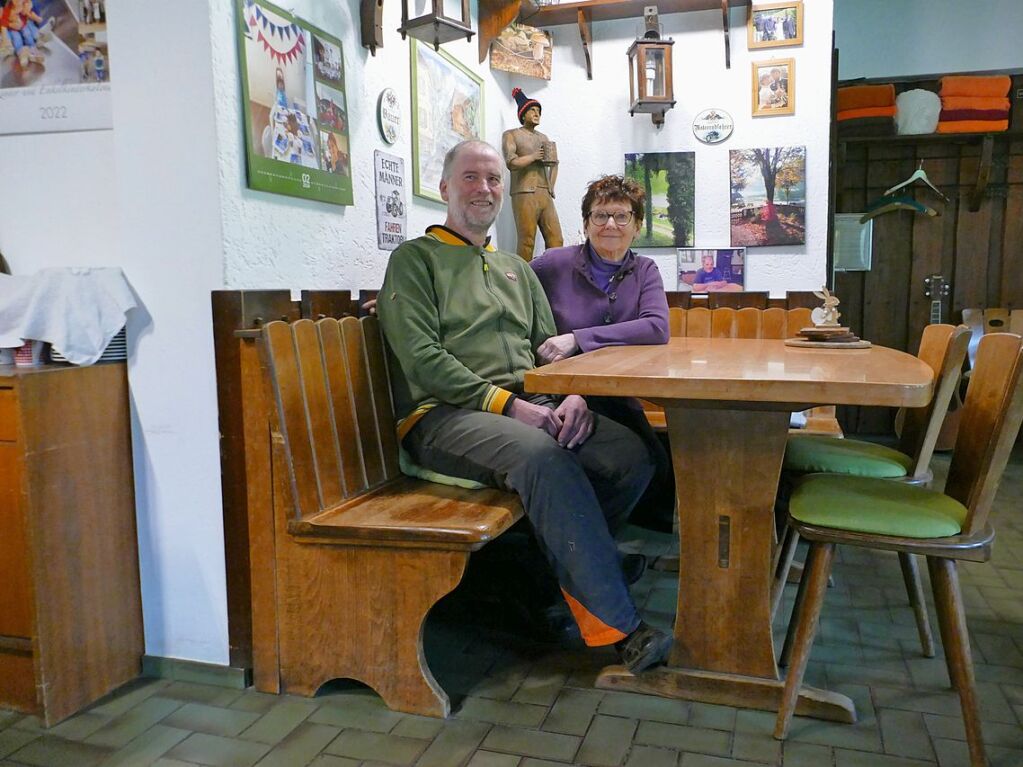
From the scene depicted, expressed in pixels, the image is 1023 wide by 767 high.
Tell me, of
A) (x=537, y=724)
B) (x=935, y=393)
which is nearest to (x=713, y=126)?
(x=935, y=393)

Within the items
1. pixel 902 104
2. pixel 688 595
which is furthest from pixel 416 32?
pixel 902 104

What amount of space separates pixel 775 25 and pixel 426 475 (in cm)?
298

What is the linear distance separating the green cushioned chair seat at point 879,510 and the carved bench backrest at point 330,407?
1.14m

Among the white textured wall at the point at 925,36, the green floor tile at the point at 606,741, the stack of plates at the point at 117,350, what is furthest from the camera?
the white textured wall at the point at 925,36

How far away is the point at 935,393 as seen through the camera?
2.19 meters

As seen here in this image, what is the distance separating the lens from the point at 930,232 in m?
5.77

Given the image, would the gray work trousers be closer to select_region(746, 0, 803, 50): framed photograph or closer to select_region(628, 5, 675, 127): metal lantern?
select_region(628, 5, 675, 127): metal lantern

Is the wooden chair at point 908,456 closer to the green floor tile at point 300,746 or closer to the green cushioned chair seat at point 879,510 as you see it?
the green cushioned chair seat at point 879,510

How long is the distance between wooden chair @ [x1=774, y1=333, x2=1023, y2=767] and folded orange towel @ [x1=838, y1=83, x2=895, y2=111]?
4.19 metres

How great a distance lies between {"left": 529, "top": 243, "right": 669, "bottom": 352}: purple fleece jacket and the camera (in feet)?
9.34

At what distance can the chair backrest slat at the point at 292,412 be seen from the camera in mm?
1900

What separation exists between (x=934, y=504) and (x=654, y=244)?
2573mm

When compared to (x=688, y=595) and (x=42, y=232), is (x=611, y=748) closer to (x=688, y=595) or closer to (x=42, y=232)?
(x=688, y=595)

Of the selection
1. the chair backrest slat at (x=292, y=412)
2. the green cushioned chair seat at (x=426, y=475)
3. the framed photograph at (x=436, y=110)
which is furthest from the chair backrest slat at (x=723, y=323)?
the chair backrest slat at (x=292, y=412)
